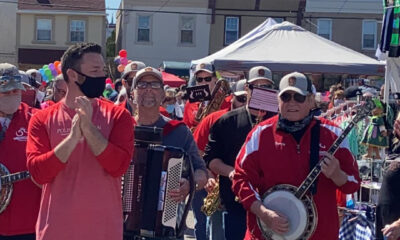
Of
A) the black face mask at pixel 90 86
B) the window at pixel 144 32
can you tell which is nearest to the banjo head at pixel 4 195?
the black face mask at pixel 90 86

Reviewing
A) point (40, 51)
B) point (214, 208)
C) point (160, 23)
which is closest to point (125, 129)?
point (214, 208)

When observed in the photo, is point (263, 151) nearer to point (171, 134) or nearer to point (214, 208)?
point (171, 134)

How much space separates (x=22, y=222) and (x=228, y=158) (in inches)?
72.9

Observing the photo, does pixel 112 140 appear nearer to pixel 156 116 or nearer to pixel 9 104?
pixel 156 116

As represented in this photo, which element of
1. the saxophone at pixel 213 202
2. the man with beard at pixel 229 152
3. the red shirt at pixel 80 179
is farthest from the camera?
the saxophone at pixel 213 202

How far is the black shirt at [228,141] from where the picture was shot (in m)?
6.16

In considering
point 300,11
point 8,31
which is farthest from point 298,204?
point 8,31

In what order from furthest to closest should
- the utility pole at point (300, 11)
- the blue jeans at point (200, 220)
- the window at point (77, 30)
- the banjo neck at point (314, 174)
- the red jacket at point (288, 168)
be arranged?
the window at point (77, 30) < the utility pole at point (300, 11) < the blue jeans at point (200, 220) < the red jacket at point (288, 168) < the banjo neck at point (314, 174)

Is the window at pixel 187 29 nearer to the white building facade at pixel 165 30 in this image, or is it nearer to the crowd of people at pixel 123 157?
the white building facade at pixel 165 30

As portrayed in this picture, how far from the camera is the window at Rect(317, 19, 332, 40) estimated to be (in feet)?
133

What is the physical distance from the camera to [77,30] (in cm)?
4328

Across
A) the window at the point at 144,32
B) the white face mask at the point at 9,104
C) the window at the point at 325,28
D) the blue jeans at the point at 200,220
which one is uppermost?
the window at the point at 325,28

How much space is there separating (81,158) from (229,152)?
2325 millimetres

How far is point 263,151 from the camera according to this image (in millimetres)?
4703
